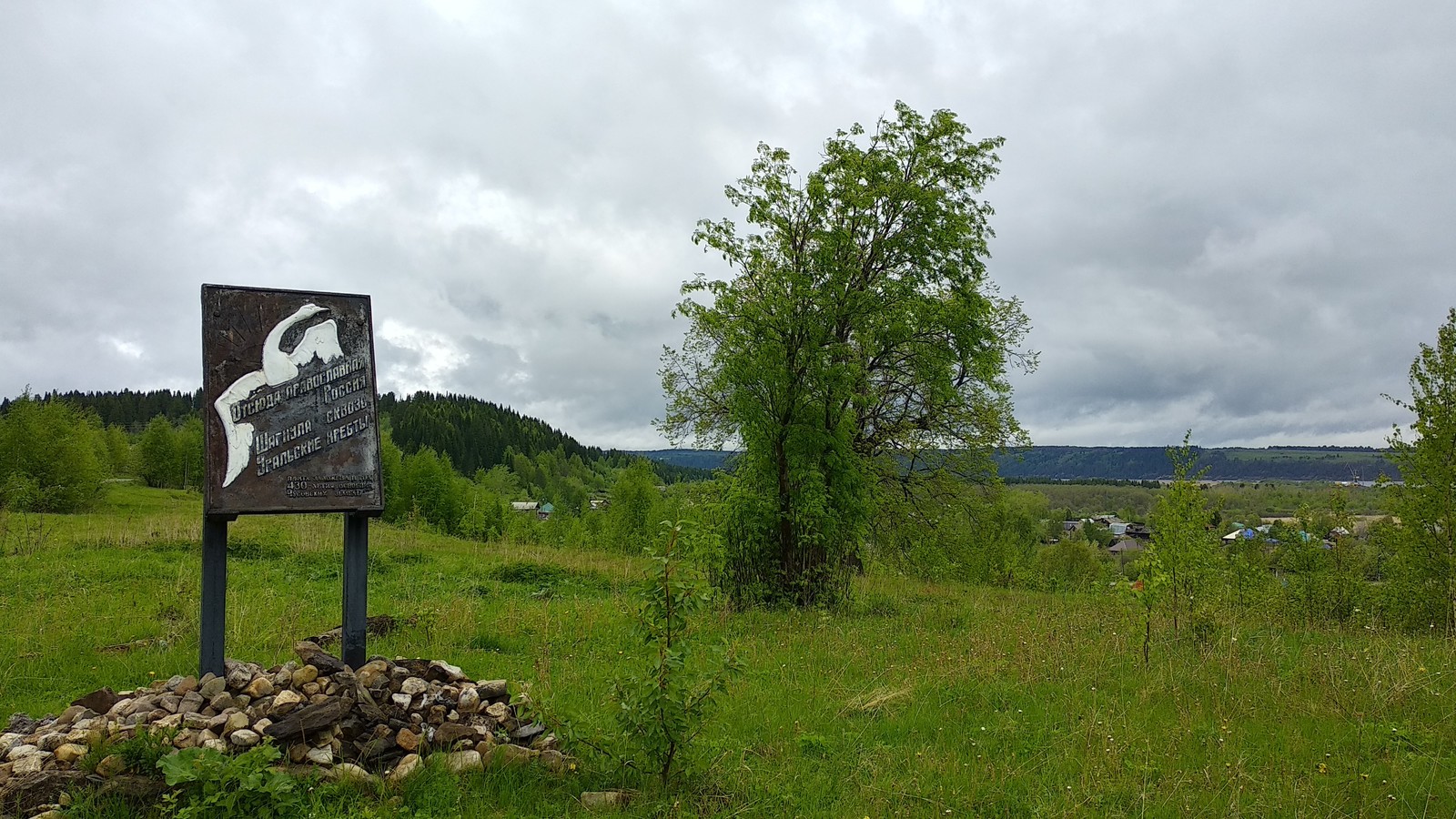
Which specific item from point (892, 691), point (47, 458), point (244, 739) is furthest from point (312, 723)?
point (47, 458)

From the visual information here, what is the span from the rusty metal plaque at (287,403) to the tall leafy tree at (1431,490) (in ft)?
57.9

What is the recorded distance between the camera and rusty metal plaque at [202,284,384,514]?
21.8 feet

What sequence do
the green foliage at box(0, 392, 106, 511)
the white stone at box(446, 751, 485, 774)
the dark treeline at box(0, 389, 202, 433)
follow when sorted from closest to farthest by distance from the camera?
the white stone at box(446, 751, 485, 774) < the green foliage at box(0, 392, 106, 511) < the dark treeline at box(0, 389, 202, 433)

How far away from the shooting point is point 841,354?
14.8 meters

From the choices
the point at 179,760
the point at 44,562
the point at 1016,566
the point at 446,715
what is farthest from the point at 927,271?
the point at 1016,566

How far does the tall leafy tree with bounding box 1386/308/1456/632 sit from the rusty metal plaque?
695 inches

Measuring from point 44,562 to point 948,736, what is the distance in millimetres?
16272

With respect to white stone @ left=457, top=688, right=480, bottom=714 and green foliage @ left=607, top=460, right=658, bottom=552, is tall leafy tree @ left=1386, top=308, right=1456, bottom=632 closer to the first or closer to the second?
white stone @ left=457, top=688, right=480, bottom=714

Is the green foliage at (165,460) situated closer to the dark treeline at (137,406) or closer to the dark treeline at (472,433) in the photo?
the dark treeline at (472,433)

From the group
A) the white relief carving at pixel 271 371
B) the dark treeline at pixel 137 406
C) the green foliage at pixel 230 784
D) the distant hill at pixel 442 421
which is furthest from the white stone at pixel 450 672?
the dark treeline at pixel 137 406

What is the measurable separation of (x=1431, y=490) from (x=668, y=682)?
16.1 meters

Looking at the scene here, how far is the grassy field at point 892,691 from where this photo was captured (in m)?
5.32

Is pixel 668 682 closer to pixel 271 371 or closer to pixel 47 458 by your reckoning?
pixel 271 371

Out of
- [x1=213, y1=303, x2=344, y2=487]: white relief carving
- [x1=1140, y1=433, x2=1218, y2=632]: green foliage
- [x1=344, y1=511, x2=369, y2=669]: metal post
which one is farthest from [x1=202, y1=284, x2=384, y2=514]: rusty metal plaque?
[x1=1140, y1=433, x2=1218, y2=632]: green foliage
